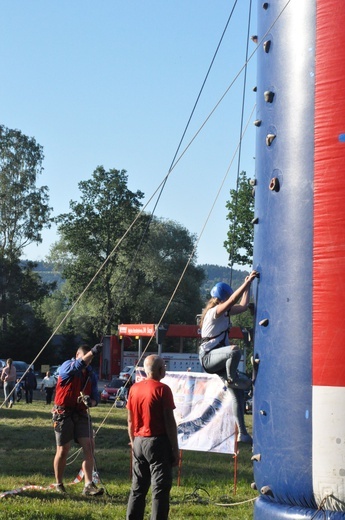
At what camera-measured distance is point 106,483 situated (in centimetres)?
1212

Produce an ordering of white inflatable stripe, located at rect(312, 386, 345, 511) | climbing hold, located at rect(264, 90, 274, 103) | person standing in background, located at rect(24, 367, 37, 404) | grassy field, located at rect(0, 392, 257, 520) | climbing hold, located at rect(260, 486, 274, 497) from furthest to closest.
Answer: person standing in background, located at rect(24, 367, 37, 404) < grassy field, located at rect(0, 392, 257, 520) < climbing hold, located at rect(264, 90, 274, 103) < climbing hold, located at rect(260, 486, 274, 497) < white inflatable stripe, located at rect(312, 386, 345, 511)

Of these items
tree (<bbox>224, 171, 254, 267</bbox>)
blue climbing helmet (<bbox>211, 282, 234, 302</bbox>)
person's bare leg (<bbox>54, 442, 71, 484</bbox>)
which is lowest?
person's bare leg (<bbox>54, 442, 71, 484</bbox>)

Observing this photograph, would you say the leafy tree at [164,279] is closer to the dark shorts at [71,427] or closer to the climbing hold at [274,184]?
the dark shorts at [71,427]

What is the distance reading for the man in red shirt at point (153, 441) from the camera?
313 inches

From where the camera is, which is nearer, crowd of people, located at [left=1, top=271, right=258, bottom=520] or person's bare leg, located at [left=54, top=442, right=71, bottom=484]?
crowd of people, located at [left=1, top=271, right=258, bottom=520]

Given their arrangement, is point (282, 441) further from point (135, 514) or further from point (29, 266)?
point (29, 266)

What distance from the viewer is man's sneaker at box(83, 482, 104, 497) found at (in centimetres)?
1079

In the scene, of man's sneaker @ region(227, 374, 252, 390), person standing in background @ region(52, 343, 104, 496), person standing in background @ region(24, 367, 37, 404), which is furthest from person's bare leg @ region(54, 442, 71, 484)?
person standing in background @ region(24, 367, 37, 404)

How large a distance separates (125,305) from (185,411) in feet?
182

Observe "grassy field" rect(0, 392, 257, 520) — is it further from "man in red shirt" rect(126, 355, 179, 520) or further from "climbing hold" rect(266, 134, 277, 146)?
"climbing hold" rect(266, 134, 277, 146)

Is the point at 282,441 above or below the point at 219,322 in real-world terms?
below

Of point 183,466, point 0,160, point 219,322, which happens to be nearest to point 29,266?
point 0,160

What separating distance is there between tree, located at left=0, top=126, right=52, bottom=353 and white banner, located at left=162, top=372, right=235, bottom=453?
4979 centimetres

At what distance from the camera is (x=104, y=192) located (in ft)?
229
